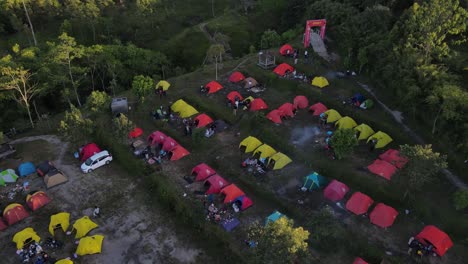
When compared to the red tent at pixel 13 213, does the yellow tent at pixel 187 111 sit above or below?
above

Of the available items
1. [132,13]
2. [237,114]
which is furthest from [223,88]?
[132,13]

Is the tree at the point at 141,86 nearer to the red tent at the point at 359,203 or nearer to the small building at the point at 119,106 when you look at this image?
the small building at the point at 119,106

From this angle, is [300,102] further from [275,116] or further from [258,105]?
[258,105]

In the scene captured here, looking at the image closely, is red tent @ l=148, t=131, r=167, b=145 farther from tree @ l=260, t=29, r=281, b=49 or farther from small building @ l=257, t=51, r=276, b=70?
tree @ l=260, t=29, r=281, b=49

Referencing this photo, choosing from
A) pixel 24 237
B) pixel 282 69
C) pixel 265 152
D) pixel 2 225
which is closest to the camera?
pixel 24 237

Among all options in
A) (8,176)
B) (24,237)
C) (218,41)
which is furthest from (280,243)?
(218,41)

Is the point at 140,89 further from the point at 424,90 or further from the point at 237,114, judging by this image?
the point at 424,90

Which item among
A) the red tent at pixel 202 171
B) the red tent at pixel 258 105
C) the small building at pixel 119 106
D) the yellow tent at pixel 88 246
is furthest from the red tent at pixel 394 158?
the small building at pixel 119 106
